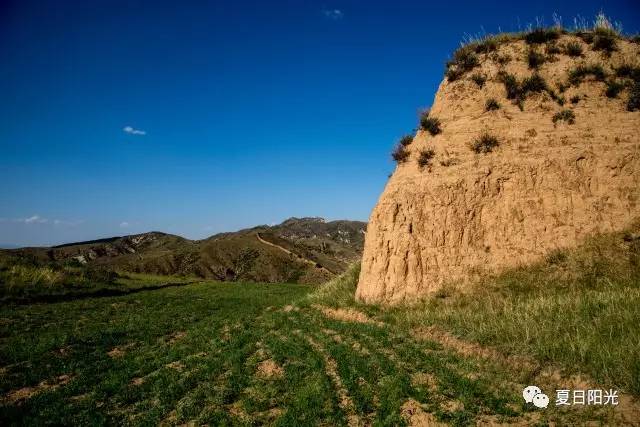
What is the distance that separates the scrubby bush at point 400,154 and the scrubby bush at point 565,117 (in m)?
5.74

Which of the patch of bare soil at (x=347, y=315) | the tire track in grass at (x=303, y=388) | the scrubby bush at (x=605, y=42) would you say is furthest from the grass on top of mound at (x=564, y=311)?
the scrubby bush at (x=605, y=42)

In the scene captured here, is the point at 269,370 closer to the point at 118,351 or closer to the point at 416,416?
the point at 416,416

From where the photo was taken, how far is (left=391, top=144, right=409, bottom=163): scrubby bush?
17.2 metres

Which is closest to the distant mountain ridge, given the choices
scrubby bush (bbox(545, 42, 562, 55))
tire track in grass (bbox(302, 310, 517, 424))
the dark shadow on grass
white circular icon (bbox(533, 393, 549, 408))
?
the dark shadow on grass

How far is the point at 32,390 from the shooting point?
9.02 meters

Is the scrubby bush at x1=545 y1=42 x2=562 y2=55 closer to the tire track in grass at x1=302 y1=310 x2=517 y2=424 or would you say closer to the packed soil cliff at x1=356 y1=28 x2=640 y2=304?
the packed soil cliff at x1=356 y1=28 x2=640 y2=304

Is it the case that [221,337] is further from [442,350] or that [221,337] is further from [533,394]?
[533,394]

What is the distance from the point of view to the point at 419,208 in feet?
50.2

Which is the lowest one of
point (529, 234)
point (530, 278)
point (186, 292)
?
point (186, 292)

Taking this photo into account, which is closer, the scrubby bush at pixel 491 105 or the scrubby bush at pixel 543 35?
the scrubby bush at pixel 491 105

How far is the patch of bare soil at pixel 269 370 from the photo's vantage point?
908cm

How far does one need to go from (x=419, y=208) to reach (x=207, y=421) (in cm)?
1097

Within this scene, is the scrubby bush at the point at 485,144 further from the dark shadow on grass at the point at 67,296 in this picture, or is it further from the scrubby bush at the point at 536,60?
the dark shadow on grass at the point at 67,296

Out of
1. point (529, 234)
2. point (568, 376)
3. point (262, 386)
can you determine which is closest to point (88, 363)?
point (262, 386)
